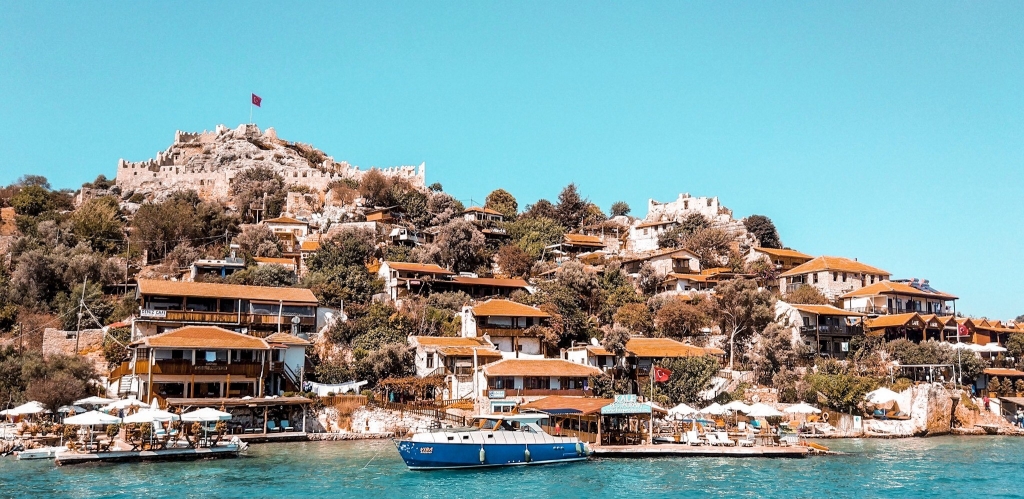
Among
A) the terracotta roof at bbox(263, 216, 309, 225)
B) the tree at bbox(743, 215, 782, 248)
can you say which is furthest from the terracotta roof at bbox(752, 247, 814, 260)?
the terracotta roof at bbox(263, 216, 309, 225)

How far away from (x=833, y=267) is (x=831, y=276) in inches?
39.1

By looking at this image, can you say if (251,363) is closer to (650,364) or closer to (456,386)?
(456,386)

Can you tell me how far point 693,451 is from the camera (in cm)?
3481

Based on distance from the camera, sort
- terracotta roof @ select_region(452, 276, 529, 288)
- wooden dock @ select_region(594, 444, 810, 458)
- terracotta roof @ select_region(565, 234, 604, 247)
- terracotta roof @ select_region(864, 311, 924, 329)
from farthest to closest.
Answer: terracotta roof @ select_region(565, 234, 604, 247)
terracotta roof @ select_region(452, 276, 529, 288)
terracotta roof @ select_region(864, 311, 924, 329)
wooden dock @ select_region(594, 444, 810, 458)

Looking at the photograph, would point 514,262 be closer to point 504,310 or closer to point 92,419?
point 504,310

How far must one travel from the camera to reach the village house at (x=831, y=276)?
64.2 metres

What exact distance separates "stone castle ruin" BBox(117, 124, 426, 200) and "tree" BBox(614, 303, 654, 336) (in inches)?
1531

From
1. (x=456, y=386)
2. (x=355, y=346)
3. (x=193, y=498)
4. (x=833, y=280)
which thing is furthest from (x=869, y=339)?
(x=193, y=498)

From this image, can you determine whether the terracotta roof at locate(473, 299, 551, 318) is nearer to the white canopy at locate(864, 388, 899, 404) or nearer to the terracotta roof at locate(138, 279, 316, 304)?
the terracotta roof at locate(138, 279, 316, 304)

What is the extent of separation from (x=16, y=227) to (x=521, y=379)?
48620 mm

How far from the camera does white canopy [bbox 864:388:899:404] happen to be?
155ft

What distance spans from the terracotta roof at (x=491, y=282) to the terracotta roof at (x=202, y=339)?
705 inches

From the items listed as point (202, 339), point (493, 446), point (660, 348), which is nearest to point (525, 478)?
point (493, 446)

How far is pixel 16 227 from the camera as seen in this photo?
227ft
